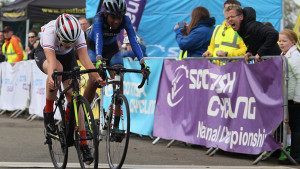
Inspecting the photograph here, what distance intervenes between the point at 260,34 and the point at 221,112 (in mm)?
1236

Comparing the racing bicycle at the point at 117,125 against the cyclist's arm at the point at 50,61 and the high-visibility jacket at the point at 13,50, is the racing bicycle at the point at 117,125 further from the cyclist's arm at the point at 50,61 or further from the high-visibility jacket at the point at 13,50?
the high-visibility jacket at the point at 13,50

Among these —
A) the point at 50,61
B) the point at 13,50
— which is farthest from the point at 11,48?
the point at 50,61

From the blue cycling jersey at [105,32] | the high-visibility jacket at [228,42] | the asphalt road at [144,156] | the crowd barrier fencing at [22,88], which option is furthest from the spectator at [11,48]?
the blue cycling jersey at [105,32]

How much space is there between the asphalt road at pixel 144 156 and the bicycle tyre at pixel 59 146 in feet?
0.53

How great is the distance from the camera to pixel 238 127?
7.62 m

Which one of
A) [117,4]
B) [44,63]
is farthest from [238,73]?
[44,63]

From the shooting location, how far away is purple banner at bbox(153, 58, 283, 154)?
7184 millimetres

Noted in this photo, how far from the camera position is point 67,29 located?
19.3ft

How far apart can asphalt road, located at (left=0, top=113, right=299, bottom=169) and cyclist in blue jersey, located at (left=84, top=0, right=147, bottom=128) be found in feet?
3.23

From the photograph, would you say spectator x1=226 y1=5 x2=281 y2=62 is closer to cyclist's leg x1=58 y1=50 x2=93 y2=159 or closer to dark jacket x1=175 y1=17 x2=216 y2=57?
dark jacket x1=175 y1=17 x2=216 y2=57

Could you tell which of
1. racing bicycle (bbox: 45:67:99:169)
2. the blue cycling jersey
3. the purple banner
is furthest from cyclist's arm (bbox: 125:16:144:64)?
the purple banner

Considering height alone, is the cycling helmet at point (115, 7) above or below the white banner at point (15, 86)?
above

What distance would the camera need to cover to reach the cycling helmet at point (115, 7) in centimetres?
675

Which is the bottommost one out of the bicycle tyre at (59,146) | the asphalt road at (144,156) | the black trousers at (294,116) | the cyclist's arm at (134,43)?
the asphalt road at (144,156)
